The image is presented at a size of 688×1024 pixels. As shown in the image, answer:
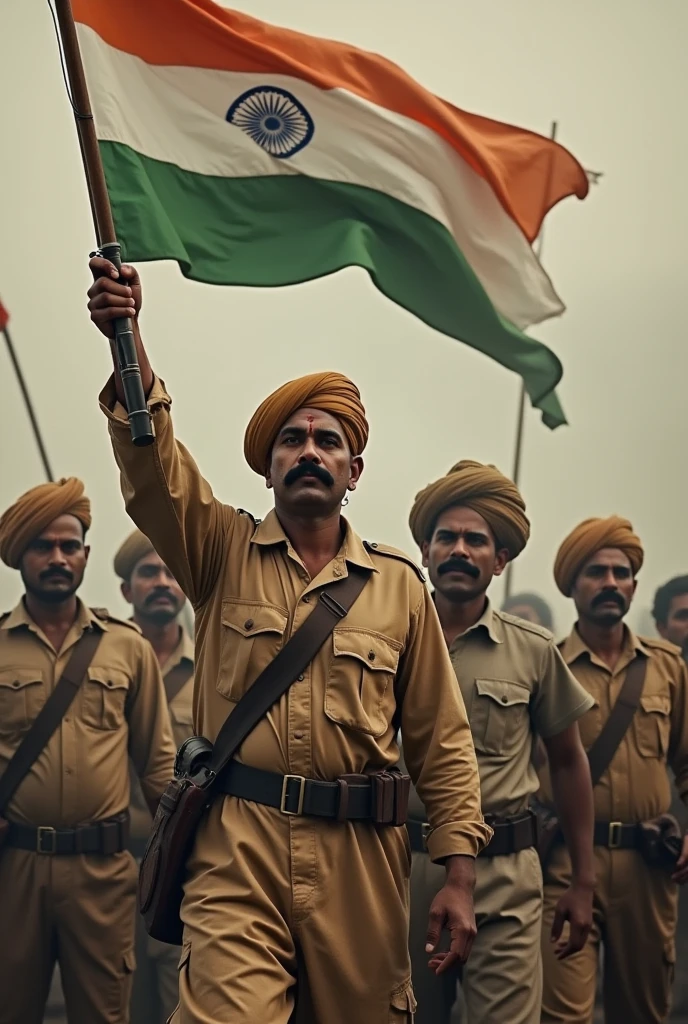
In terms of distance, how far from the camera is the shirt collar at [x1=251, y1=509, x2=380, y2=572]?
4.53 m

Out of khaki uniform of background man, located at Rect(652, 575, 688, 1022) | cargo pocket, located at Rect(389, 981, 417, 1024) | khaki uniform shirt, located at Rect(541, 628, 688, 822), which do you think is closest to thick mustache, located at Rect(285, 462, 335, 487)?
cargo pocket, located at Rect(389, 981, 417, 1024)

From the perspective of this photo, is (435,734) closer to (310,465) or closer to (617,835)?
(310,465)

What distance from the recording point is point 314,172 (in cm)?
793

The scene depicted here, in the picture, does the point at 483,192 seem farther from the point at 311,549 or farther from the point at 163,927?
the point at 163,927

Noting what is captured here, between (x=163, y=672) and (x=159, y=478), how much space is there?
4.95 meters

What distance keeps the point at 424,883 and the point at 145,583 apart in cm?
361

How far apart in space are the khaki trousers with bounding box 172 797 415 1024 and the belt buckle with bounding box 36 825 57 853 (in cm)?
256

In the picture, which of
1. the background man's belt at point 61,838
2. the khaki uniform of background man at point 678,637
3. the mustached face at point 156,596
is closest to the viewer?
the background man's belt at point 61,838

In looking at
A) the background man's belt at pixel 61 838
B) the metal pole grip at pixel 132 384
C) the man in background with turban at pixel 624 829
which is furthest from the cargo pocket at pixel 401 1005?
the background man's belt at pixel 61 838

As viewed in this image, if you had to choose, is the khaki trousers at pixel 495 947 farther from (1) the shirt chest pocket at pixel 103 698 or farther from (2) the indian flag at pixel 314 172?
(2) the indian flag at pixel 314 172

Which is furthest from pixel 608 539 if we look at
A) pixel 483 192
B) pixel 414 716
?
pixel 414 716

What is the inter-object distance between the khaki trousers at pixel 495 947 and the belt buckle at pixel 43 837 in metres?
1.57

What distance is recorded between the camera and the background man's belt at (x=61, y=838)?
6.65 metres

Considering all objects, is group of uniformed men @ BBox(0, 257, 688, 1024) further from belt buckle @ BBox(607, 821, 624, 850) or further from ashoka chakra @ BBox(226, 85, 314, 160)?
ashoka chakra @ BBox(226, 85, 314, 160)
